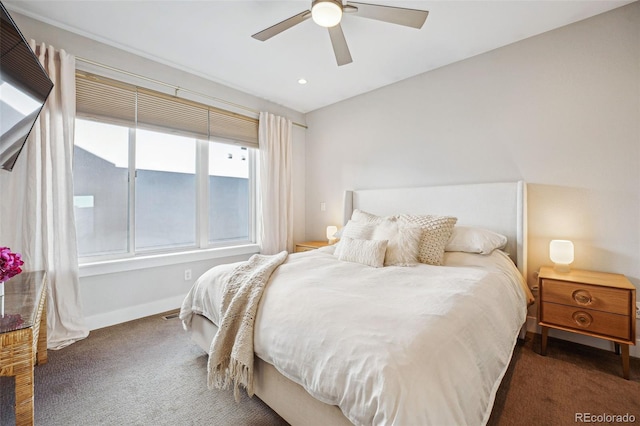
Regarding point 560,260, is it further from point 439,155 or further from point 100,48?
point 100,48

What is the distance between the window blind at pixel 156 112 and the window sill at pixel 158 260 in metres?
1.35

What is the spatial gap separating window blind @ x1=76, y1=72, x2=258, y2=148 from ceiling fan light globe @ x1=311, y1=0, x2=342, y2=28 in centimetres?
205

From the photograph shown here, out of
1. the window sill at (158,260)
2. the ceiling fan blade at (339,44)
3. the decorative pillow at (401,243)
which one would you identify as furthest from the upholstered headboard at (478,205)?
the window sill at (158,260)

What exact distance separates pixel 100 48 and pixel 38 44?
0.44 meters

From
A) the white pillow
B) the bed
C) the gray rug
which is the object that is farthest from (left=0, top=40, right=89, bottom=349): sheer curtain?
the white pillow

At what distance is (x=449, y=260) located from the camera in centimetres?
229

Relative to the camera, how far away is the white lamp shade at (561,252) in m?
2.14

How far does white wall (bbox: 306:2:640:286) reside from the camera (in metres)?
2.12

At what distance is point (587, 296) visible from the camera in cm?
194

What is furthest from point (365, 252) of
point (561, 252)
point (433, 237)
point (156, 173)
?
point (156, 173)

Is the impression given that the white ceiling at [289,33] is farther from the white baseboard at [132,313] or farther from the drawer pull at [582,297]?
the white baseboard at [132,313]

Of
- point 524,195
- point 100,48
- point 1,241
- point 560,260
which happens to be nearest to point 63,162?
point 1,241

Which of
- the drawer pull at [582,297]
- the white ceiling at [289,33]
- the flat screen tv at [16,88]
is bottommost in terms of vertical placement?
the drawer pull at [582,297]

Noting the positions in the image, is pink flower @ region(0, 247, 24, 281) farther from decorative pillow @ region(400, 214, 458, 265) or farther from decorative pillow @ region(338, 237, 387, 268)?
decorative pillow @ region(400, 214, 458, 265)
